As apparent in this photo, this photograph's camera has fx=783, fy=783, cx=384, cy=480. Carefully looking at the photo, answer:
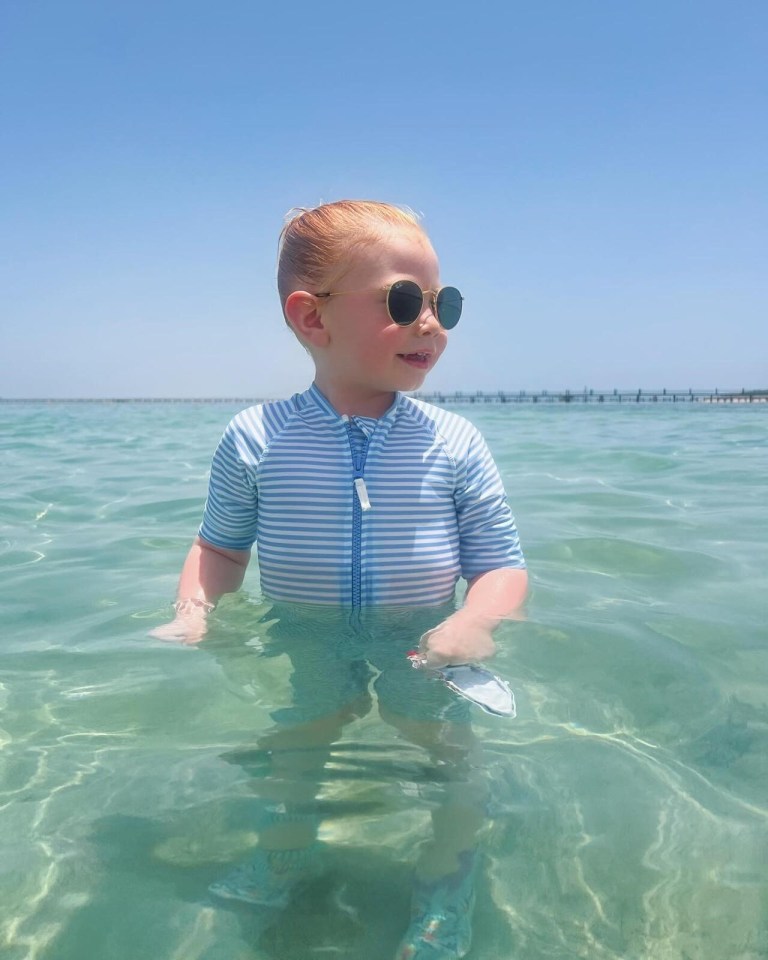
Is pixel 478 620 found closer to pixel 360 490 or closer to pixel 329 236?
pixel 360 490

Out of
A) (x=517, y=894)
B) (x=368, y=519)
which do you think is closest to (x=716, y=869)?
(x=517, y=894)

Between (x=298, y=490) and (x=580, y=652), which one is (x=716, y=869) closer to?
(x=580, y=652)

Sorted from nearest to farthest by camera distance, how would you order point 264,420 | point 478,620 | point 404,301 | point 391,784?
point 391,784 < point 478,620 < point 404,301 < point 264,420

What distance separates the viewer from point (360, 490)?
94.6 inches

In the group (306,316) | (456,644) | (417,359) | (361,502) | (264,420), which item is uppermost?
(306,316)

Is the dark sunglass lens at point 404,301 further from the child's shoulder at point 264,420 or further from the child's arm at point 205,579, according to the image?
the child's arm at point 205,579

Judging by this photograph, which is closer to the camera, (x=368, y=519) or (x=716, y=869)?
(x=716, y=869)

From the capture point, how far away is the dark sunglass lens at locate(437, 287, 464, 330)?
240 cm

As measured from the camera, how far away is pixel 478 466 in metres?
2.55

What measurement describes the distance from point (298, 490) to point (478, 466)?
0.59 metres

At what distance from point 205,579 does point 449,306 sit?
3.95 ft

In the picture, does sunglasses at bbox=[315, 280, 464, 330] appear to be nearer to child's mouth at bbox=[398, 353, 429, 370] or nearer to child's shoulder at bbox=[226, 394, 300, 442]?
child's mouth at bbox=[398, 353, 429, 370]

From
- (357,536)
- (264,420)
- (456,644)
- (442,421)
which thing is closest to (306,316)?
(264,420)

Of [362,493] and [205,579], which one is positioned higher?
[362,493]
